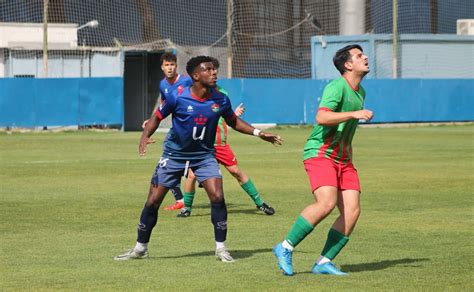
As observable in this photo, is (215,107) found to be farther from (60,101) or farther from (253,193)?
(60,101)

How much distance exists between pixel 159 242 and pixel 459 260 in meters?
3.34

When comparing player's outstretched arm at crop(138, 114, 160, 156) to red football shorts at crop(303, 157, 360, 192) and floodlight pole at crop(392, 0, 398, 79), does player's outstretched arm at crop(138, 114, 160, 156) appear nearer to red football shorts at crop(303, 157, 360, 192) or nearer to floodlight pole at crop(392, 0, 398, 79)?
red football shorts at crop(303, 157, 360, 192)

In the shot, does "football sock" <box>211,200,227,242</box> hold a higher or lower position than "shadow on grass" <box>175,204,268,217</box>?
higher

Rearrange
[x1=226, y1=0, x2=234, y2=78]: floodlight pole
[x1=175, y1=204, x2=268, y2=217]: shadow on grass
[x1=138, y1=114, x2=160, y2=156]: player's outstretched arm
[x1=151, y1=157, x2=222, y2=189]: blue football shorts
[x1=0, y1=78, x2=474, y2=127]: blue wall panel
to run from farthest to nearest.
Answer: [x1=226, y1=0, x2=234, y2=78]: floodlight pole < [x1=0, y1=78, x2=474, y2=127]: blue wall panel < [x1=175, y1=204, x2=268, y2=217]: shadow on grass < [x1=138, y1=114, x2=160, y2=156]: player's outstretched arm < [x1=151, y1=157, x2=222, y2=189]: blue football shorts

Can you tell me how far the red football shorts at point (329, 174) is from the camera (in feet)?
32.7

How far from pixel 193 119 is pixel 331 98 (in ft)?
5.62

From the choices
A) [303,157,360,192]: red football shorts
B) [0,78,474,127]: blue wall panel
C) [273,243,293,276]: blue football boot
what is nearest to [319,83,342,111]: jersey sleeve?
[303,157,360,192]: red football shorts

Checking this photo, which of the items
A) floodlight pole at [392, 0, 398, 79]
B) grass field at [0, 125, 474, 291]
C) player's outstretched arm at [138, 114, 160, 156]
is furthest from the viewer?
floodlight pole at [392, 0, 398, 79]

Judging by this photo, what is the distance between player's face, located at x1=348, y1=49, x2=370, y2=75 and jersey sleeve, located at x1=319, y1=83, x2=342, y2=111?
268 millimetres

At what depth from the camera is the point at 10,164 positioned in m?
24.5

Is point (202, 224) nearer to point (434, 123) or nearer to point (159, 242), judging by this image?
point (159, 242)

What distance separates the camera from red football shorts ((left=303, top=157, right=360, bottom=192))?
32.7 feet

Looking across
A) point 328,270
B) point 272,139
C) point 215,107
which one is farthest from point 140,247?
point 328,270

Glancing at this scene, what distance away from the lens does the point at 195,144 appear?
1121 centimetres
